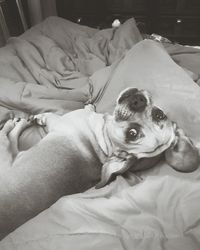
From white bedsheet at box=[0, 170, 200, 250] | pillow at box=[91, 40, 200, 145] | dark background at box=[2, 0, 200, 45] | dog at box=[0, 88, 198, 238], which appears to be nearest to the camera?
white bedsheet at box=[0, 170, 200, 250]

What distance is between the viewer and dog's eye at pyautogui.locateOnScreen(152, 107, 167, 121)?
1.31 meters

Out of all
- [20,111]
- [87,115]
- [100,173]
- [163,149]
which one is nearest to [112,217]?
[100,173]

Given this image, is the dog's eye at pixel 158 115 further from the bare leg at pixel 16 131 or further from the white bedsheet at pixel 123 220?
the bare leg at pixel 16 131

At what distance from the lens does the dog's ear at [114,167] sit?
4.14 feet

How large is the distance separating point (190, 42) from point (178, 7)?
356 millimetres

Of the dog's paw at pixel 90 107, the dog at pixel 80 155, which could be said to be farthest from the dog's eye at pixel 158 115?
the dog's paw at pixel 90 107

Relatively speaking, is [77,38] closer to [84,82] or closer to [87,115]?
[84,82]

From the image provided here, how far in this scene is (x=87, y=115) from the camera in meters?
1.46

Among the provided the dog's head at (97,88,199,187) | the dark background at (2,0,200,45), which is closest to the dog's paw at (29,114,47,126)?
the dog's head at (97,88,199,187)

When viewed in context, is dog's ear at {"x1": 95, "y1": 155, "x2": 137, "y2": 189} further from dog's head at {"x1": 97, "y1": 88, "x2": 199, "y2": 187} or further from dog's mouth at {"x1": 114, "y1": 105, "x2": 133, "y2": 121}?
dog's mouth at {"x1": 114, "y1": 105, "x2": 133, "y2": 121}

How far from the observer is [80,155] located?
4.34 feet

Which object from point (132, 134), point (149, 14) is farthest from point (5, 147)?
point (149, 14)

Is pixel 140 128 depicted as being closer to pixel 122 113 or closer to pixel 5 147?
pixel 122 113

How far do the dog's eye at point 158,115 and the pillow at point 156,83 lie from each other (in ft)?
0.27
